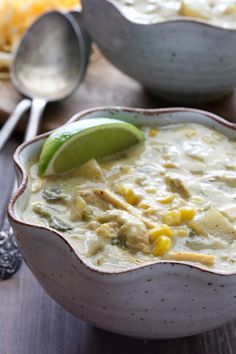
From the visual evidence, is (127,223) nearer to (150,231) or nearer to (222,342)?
(150,231)

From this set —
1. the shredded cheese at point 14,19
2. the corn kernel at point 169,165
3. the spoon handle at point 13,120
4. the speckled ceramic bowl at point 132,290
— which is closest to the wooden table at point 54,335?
the speckled ceramic bowl at point 132,290

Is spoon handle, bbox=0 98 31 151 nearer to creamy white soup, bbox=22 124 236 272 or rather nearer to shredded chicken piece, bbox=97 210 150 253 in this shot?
creamy white soup, bbox=22 124 236 272

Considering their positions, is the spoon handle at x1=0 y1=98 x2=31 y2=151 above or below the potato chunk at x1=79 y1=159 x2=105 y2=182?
below

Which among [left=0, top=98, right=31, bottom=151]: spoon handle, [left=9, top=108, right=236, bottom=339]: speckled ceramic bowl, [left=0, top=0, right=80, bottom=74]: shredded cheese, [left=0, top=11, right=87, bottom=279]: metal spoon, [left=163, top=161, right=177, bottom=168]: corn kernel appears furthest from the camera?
[left=0, top=0, right=80, bottom=74]: shredded cheese

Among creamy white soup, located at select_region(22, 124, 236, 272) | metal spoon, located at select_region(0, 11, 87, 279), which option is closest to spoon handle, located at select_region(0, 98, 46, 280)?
creamy white soup, located at select_region(22, 124, 236, 272)

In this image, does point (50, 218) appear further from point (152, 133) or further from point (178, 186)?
point (152, 133)

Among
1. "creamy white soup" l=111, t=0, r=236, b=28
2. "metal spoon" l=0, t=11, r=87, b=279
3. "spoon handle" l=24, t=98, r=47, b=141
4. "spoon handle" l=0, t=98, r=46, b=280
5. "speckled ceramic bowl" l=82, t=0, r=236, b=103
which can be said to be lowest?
"spoon handle" l=0, t=98, r=46, b=280

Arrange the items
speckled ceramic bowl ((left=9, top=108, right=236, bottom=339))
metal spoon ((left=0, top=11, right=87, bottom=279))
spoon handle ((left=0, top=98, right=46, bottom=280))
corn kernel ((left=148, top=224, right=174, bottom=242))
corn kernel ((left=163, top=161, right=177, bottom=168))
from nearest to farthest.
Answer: speckled ceramic bowl ((left=9, top=108, right=236, bottom=339)) → corn kernel ((left=148, top=224, right=174, bottom=242)) → corn kernel ((left=163, top=161, right=177, bottom=168)) → spoon handle ((left=0, top=98, right=46, bottom=280)) → metal spoon ((left=0, top=11, right=87, bottom=279))
